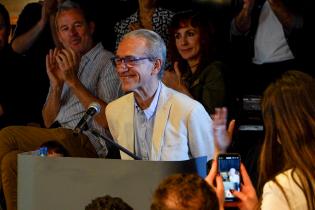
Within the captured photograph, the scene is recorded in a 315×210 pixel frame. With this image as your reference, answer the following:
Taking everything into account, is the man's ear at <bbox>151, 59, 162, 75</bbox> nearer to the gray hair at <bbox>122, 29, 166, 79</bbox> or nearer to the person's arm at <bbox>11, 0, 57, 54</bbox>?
the gray hair at <bbox>122, 29, 166, 79</bbox>

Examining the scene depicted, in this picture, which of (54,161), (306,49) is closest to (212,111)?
(306,49)

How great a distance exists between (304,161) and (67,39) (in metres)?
2.36

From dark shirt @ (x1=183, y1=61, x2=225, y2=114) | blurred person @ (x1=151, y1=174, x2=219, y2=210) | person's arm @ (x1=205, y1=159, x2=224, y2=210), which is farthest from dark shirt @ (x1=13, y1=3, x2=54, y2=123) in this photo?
blurred person @ (x1=151, y1=174, x2=219, y2=210)

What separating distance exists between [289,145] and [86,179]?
92 cm

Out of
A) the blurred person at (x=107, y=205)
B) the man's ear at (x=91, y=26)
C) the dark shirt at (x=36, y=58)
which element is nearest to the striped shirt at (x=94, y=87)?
the man's ear at (x=91, y=26)

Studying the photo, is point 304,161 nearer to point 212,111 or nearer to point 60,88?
point 212,111

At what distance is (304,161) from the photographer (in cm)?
223

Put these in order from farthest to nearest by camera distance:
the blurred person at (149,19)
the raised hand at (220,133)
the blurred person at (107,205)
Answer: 1. the blurred person at (149,19)
2. the raised hand at (220,133)
3. the blurred person at (107,205)

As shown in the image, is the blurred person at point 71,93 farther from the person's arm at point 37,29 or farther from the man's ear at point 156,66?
the man's ear at point 156,66

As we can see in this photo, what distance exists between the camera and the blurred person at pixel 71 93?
3.99 meters

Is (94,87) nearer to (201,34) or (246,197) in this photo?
(201,34)

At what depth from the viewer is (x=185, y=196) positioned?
1.95 meters

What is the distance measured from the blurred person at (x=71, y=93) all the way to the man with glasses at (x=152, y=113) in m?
0.71

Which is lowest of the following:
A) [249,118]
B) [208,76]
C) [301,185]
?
[249,118]
